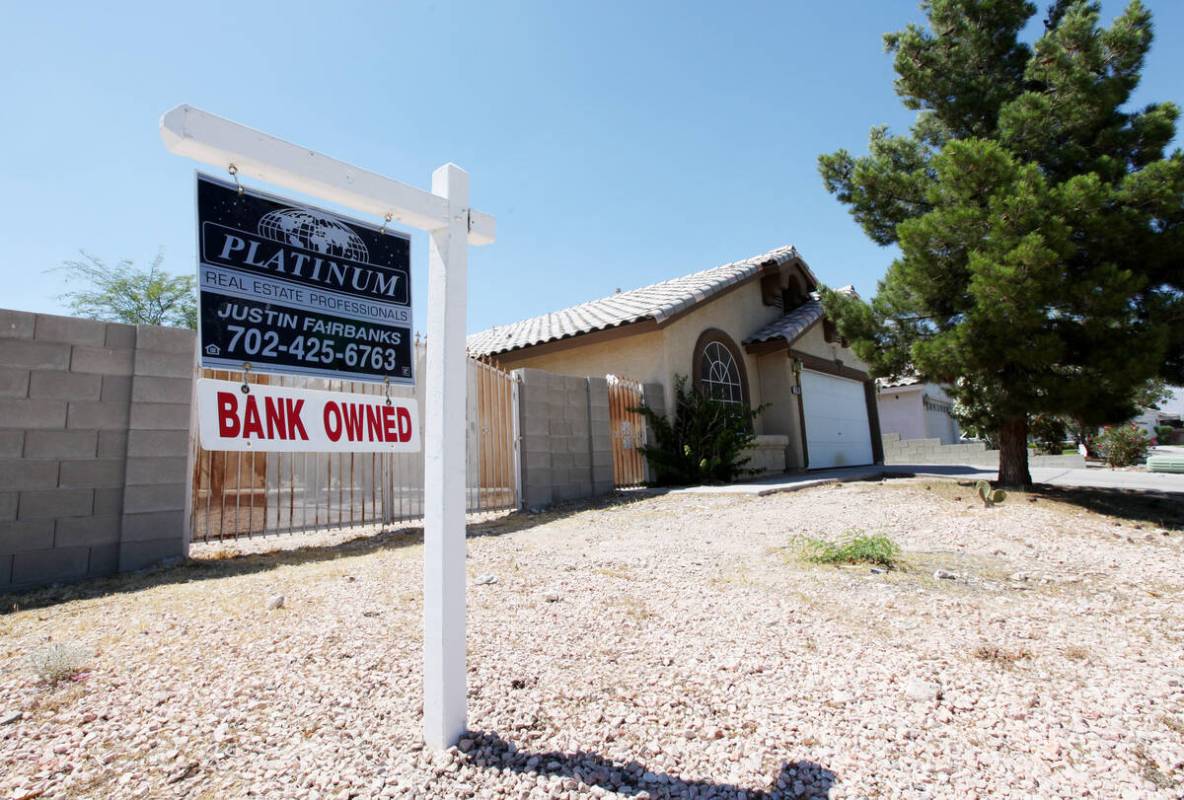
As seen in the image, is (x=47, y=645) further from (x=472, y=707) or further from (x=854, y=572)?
(x=854, y=572)

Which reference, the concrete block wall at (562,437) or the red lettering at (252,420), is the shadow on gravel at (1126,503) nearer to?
the concrete block wall at (562,437)

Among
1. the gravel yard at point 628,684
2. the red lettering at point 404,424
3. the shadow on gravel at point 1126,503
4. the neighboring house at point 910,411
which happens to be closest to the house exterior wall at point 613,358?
the shadow on gravel at point 1126,503

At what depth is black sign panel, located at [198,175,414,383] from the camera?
6.67 ft

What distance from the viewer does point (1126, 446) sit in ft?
52.4

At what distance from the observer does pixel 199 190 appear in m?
2.03

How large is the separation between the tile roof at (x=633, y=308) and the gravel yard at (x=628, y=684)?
7.24 meters

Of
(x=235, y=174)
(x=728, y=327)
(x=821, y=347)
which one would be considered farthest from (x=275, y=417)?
(x=821, y=347)

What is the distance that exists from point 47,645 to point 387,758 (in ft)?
7.07

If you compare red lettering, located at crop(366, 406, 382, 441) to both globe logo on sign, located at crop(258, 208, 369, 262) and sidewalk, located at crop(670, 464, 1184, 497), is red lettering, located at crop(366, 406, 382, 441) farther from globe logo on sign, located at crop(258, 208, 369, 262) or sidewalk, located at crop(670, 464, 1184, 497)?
sidewalk, located at crop(670, 464, 1184, 497)

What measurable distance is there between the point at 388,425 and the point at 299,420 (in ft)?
1.38

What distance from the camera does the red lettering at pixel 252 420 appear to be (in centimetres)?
217

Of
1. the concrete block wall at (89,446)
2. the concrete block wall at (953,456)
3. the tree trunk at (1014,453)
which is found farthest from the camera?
the concrete block wall at (953,456)

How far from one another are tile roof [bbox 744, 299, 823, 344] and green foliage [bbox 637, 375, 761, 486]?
3.22 m

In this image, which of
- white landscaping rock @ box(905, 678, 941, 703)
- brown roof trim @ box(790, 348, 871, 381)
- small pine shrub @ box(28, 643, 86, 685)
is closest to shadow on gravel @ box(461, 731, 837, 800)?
white landscaping rock @ box(905, 678, 941, 703)
